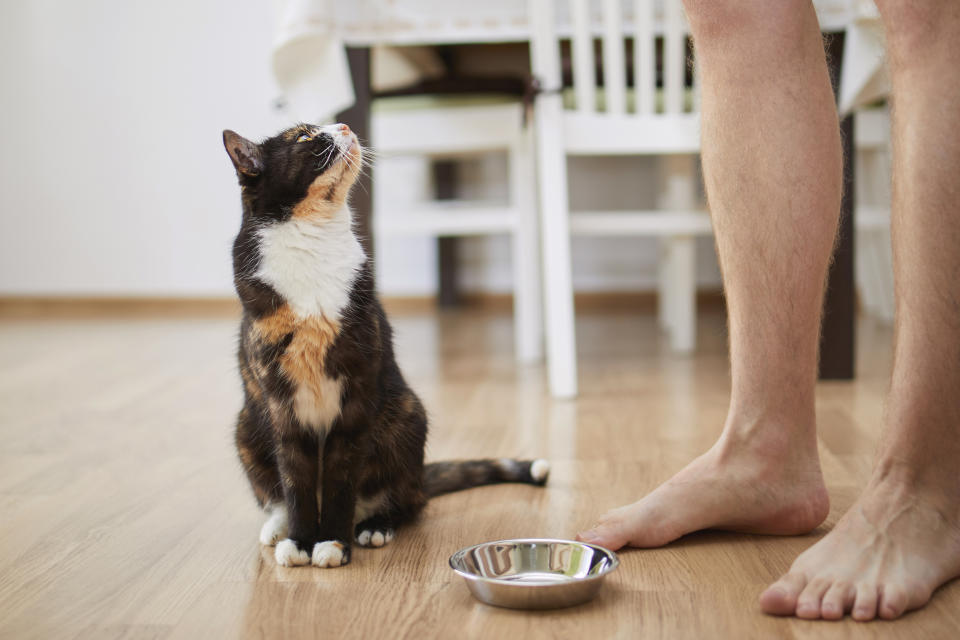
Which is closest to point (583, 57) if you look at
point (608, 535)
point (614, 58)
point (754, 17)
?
Answer: point (614, 58)

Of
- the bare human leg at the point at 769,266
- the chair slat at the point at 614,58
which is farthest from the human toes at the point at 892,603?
the chair slat at the point at 614,58

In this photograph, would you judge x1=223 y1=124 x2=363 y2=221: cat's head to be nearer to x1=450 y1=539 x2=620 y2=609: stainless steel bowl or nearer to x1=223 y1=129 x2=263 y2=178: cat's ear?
x1=223 y1=129 x2=263 y2=178: cat's ear

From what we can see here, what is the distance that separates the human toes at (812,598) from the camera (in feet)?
2.78

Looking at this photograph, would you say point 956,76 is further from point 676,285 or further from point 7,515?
point 676,285

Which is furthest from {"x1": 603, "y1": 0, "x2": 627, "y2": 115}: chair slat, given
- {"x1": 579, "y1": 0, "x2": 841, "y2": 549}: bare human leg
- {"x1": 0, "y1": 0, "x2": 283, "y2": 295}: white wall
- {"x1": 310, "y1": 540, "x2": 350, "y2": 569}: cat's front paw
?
{"x1": 0, "y1": 0, "x2": 283, "y2": 295}: white wall

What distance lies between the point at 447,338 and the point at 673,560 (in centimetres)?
210

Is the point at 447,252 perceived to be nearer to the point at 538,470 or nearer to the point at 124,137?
the point at 124,137

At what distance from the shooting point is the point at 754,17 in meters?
1.06

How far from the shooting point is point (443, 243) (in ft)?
12.8

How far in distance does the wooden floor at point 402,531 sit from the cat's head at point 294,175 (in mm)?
375

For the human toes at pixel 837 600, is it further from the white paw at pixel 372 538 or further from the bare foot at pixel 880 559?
the white paw at pixel 372 538

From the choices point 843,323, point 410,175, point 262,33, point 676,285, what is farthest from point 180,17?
point 843,323

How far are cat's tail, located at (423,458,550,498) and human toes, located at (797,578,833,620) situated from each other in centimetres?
48

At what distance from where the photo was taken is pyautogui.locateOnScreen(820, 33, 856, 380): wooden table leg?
2.03 m
